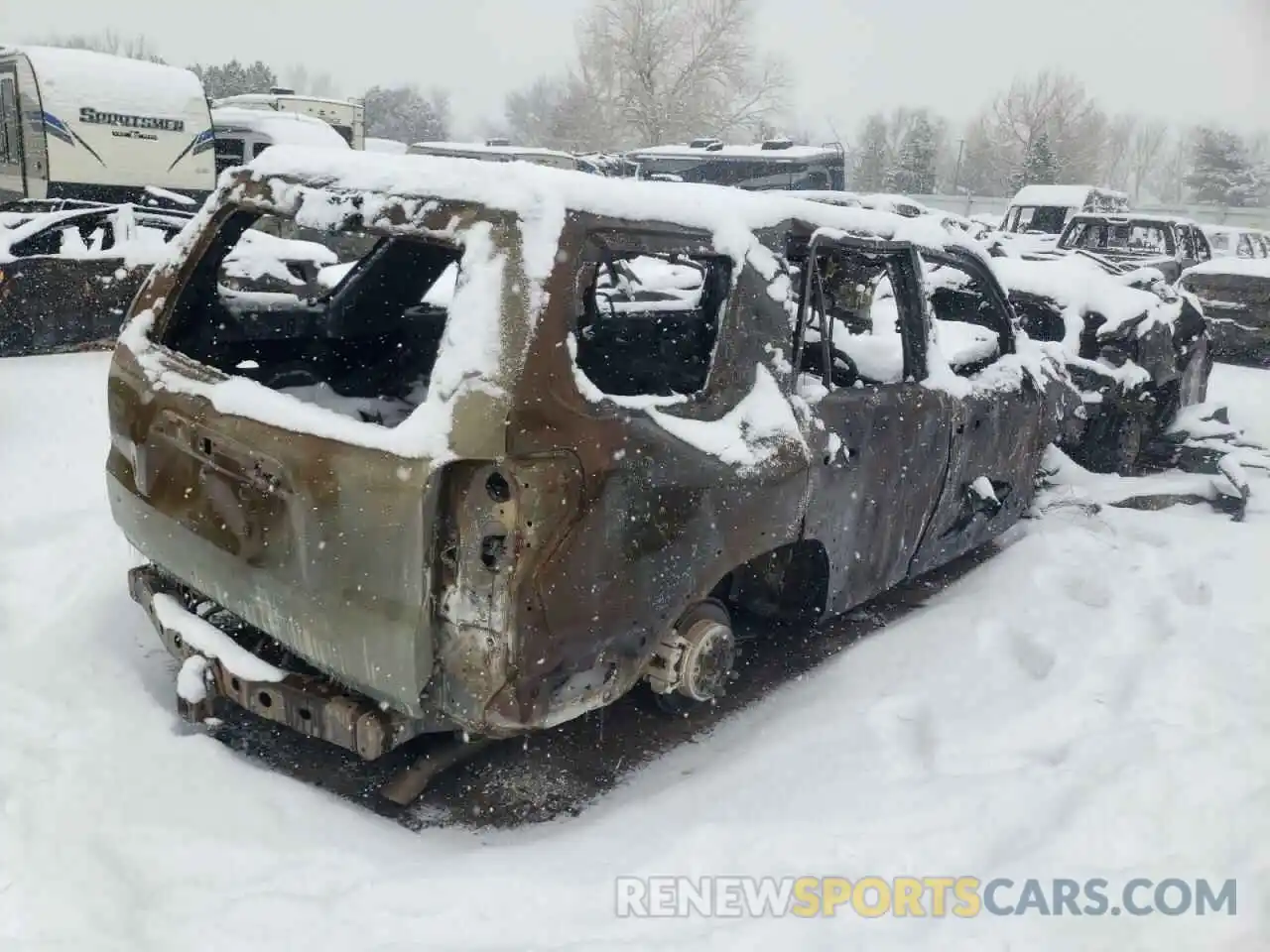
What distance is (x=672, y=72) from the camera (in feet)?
82.0

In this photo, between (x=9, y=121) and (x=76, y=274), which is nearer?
(x=76, y=274)

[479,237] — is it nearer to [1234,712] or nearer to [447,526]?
[447,526]

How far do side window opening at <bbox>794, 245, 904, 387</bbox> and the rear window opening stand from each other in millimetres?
1244

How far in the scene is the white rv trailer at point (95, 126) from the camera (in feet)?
43.7

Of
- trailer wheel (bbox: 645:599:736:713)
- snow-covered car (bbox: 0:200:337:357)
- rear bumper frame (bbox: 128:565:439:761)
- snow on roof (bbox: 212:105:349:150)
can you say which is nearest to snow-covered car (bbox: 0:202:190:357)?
snow-covered car (bbox: 0:200:337:357)

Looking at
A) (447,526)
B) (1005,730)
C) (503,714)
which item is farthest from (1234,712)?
(447,526)

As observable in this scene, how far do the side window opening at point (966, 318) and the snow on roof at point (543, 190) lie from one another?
1.15 metres

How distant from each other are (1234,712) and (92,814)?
3.59 m

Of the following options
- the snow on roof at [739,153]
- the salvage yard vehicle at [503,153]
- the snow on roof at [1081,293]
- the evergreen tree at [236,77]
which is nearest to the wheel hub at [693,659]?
the snow on roof at [1081,293]

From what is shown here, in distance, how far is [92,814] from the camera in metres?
2.68

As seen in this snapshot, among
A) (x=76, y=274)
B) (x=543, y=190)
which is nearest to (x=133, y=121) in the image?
(x=76, y=274)

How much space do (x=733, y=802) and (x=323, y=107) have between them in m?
21.9

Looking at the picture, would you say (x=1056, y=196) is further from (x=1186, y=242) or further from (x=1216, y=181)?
(x=1186, y=242)

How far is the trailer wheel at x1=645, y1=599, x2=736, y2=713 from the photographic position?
313 centimetres
